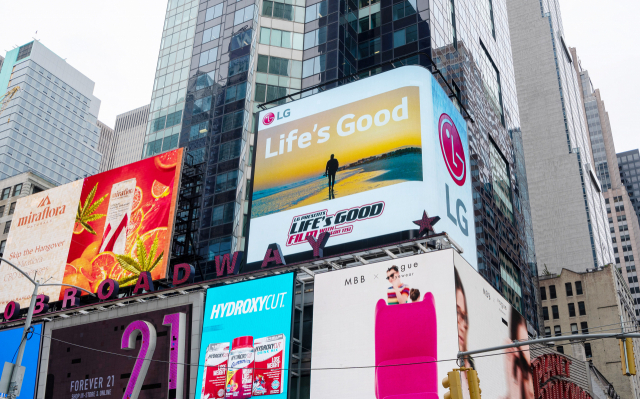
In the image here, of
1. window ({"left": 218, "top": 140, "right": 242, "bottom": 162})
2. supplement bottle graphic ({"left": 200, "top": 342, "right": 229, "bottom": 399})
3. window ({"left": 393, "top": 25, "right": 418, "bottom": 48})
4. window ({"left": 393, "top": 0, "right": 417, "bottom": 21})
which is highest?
window ({"left": 393, "top": 0, "right": 417, "bottom": 21})

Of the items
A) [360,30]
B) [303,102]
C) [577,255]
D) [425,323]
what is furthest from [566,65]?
[425,323]

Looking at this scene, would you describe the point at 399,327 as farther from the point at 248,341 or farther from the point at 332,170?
the point at 332,170

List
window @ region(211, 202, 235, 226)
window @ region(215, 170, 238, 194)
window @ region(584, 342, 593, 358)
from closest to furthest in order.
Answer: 1. window @ region(211, 202, 235, 226)
2. window @ region(215, 170, 238, 194)
3. window @ region(584, 342, 593, 358)

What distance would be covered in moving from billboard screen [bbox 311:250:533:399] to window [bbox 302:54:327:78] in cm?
3823

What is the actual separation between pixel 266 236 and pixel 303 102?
437 inches

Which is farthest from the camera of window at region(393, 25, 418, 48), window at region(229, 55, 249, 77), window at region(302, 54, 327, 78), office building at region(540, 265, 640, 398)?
office building at region(540, 265, 640, 398)

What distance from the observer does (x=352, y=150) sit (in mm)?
46531

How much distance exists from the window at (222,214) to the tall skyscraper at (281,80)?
12 cm

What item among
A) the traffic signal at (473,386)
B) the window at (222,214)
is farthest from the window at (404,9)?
Result: the traffic signal at (473,386)

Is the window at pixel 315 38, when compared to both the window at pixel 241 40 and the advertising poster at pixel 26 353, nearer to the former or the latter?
the window at pixel 241 40

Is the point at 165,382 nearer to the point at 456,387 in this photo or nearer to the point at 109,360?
the point at 109,360

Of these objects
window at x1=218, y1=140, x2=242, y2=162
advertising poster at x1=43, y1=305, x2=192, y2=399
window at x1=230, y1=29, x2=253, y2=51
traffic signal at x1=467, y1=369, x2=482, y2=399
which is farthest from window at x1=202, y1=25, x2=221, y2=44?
traffic signal at x1=467, y1=369, x2=482, y2=399

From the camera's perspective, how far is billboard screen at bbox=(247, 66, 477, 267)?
43.6 metres

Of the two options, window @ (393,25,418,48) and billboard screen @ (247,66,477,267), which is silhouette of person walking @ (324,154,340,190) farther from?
window @ (393,25,418,48)
